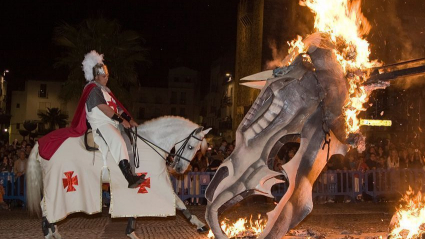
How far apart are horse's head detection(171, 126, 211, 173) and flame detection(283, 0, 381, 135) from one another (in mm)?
2178

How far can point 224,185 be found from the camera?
6180 mm

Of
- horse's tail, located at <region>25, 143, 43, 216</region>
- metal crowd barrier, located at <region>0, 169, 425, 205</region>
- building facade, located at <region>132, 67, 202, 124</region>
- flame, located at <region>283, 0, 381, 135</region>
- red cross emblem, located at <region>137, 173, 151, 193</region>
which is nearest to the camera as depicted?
flame, located at <region>283, 0, 381, 135</region>

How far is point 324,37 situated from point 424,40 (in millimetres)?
13444

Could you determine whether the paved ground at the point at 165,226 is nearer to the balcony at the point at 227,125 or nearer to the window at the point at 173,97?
the balcony at the point at 227,125

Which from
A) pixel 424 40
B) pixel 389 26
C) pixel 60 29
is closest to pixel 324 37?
pixel 424 40

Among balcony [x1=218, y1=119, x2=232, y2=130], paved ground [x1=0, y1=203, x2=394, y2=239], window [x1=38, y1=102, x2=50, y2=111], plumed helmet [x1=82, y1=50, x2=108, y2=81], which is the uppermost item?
window [x1=38, y1=102, x2=50, y2=111]

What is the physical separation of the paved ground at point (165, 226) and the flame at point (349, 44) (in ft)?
8.14

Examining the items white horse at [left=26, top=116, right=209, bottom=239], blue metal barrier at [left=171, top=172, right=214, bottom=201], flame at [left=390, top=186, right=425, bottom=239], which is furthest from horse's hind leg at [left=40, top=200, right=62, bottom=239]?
blue metal barrier at [left=171, top=172, right=214, bottom=201]

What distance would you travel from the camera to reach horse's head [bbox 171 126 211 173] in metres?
8.11

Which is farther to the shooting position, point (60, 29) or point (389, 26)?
point (389, 26)

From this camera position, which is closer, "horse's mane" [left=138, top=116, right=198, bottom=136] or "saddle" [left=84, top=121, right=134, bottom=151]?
"saddle" [left=84, top=121, right=134, bottom=151]

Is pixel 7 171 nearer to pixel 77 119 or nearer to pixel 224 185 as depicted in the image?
pixel 77 119

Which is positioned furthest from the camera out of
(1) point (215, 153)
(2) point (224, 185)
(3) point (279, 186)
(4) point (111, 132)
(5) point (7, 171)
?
(1) point (215, 153)

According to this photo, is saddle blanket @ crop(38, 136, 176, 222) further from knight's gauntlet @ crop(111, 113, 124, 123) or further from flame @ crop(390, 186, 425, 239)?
flame @ crop(390, 186, 425, 239)
